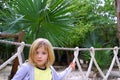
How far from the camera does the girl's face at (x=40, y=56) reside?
1734 mm

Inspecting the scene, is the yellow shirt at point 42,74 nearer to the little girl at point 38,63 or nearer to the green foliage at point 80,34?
the little girl at point 38,63

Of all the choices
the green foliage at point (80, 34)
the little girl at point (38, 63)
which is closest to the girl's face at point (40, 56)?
the little girl at point (38, 63)

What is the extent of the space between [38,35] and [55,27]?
193mm

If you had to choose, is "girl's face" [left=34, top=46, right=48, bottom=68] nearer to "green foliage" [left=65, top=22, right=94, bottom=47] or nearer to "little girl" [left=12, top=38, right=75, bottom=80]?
"little girl" [left=12, top=38, right=75, bottom=80]

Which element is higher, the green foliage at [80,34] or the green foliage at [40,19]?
the green foliage at [40,19]

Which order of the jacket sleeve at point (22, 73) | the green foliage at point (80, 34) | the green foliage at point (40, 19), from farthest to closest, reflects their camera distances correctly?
the green foliage at point (80, 34)
the green foliage at point (40, 19)
the jacket sleeve at point (22, 73)

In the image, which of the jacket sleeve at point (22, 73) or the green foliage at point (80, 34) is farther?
the green foliage at point (80, 34)

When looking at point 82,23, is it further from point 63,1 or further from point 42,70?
point 42,70

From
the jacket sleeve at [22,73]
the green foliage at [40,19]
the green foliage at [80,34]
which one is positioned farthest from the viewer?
the green foliage at [80,34]

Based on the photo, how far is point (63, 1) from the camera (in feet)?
10.9

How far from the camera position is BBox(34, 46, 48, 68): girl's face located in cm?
173

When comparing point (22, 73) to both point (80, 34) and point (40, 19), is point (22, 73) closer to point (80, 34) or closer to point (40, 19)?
point (40, 19)

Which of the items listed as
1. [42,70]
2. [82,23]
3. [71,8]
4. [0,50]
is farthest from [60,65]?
[42,70]

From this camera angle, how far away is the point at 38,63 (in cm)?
175
